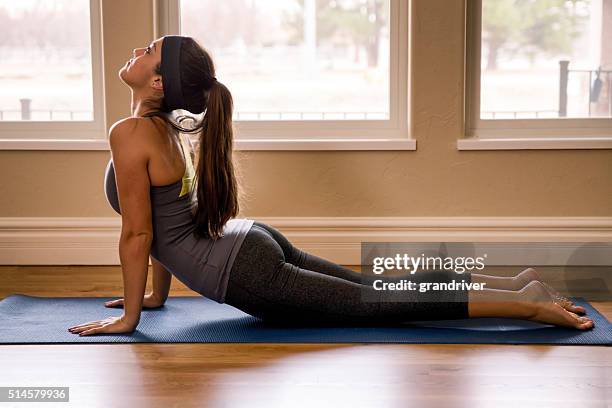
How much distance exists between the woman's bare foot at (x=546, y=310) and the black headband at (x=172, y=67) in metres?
1.25

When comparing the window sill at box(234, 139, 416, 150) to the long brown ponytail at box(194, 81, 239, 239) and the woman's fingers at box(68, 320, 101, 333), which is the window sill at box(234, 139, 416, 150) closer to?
the long brown ponytail at box(194, 81, 239, 239)

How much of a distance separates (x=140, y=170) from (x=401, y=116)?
66.4 inches

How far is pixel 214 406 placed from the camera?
194 centimetres

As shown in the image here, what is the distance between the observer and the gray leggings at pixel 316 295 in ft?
8.29

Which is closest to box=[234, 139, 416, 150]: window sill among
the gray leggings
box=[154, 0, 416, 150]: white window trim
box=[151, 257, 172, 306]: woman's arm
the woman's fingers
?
box=[154, 0, 416, 150]: white window trim

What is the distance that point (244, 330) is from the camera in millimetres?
2633

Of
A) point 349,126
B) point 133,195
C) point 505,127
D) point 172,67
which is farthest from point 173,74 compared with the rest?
point 505,127

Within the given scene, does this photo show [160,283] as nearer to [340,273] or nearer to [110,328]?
[110,328]

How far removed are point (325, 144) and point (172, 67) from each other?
136 cm

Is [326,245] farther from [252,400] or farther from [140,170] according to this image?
[252,400]

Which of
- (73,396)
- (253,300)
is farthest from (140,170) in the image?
(73,396)

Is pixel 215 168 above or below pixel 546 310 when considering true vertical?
above

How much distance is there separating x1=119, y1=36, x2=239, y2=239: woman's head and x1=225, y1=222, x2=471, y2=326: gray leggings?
5.5 inches

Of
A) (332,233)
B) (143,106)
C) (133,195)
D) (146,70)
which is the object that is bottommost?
(332,233)
